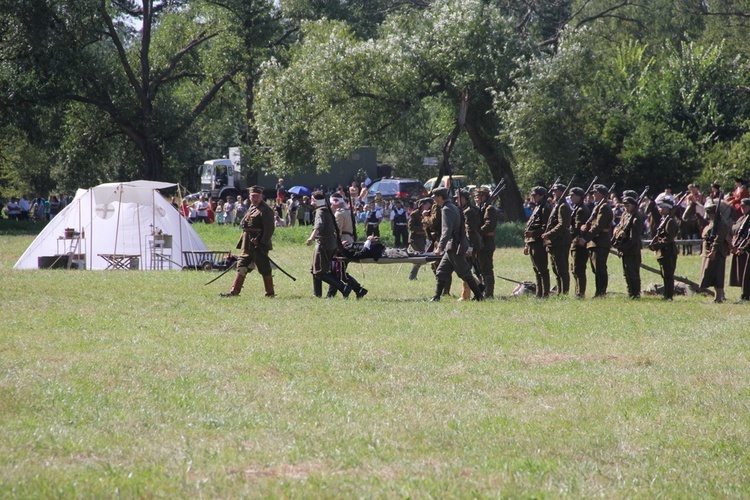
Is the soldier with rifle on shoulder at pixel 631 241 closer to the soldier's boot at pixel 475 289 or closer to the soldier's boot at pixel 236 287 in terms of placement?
the soldier's boot at pixel 475 289

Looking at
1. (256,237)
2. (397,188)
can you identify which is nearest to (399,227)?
(397,188)

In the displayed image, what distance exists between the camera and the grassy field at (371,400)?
6.69 m

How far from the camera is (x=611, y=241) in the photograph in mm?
17938

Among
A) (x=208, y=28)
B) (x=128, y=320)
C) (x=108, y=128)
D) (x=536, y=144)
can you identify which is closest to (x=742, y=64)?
(x=536, y=144)

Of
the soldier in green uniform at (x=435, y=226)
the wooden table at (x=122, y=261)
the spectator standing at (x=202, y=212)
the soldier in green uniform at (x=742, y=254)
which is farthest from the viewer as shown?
the spectator standing at (x=202, y=212)

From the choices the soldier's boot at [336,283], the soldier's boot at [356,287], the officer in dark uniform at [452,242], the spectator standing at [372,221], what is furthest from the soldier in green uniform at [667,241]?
the spectator standing at [372,221]

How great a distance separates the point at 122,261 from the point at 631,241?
13990 mm

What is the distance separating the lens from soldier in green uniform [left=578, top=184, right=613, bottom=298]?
17.3 meters

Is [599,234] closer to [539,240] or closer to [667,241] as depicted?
[539,240]

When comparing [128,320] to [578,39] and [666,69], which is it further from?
[666,69]

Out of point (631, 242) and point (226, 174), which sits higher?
point (226, 174)

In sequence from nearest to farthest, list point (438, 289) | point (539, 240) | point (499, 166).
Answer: point (438, 289), point (539, 240), point (499, 166)

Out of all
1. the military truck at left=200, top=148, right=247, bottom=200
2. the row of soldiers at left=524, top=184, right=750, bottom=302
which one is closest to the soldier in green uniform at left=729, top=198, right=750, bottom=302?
the row of soldiers at left=524, top=184, right=750, bottom=302

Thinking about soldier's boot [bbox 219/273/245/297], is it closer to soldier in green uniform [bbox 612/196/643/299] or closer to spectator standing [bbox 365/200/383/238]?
soldier in green uniform [bbox 612/196/643/299]
